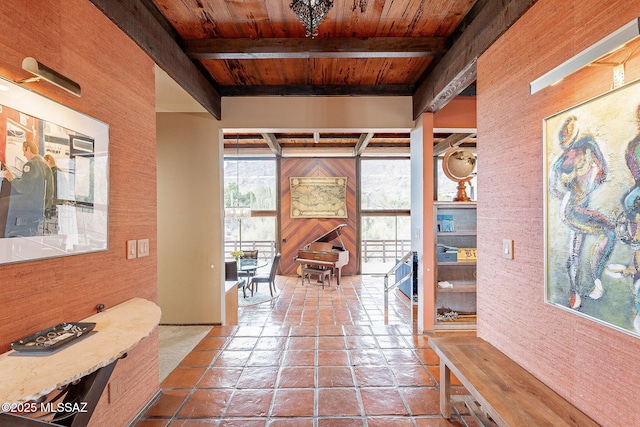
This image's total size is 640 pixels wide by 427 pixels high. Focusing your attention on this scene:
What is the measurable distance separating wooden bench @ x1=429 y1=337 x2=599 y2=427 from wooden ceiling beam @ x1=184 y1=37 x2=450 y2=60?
2.58 metres

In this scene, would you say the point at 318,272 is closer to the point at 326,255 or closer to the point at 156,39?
the point at 326,255

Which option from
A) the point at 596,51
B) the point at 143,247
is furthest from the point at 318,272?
the point at 596,51

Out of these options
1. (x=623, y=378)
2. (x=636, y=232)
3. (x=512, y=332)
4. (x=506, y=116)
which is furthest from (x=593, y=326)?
(x=506, y=116)

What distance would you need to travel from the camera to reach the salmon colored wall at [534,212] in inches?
47.4

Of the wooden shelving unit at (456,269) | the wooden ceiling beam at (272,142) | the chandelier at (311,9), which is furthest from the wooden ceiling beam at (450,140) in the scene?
the chandelier at (311,9)

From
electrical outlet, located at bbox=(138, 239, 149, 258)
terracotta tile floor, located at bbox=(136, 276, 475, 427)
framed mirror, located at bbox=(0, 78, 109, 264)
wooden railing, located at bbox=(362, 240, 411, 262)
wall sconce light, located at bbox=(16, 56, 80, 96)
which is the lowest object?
terracotta tile floor, located at bbox=(136, 276, 475, 427)

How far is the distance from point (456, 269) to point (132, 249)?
3869mm

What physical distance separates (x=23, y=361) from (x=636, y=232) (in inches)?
93.1

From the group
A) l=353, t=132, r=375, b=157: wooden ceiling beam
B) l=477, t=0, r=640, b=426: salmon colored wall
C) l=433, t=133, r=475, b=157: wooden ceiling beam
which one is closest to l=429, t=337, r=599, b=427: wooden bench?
l=477, t=0, r=640, b=426: salmon colored wall

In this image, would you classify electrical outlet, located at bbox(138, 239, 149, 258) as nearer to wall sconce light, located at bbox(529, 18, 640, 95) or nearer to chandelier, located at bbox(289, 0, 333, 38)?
chandelier, located at bbox(289, 0, 333, 38)

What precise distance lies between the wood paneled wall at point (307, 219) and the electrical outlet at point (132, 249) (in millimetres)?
5718

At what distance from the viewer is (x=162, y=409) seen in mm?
2217

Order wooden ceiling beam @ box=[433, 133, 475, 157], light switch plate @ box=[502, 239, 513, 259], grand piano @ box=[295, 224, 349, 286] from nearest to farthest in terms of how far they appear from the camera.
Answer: light switch plate @ box=[502, 239, 513, 259]
wooden ceiling beam @ box=[433, 133, 475, 157]
grand piano @ box=[295, 224, 349, 286]

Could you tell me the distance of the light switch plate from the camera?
1.85 m
